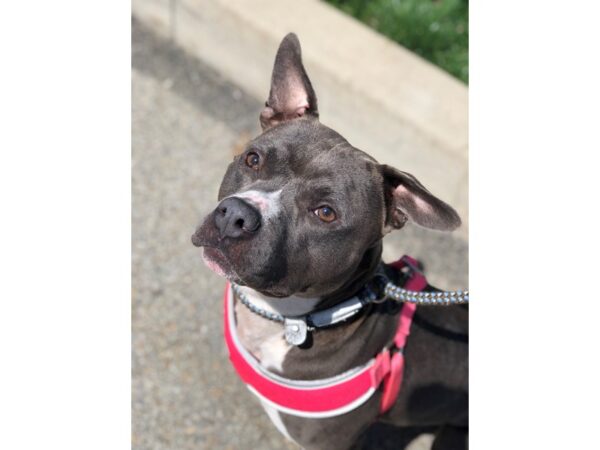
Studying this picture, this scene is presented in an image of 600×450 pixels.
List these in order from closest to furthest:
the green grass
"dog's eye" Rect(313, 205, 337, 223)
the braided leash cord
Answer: the braided leash cord, "dog's eye" Rect(313, 205, 337, 223), the green grass

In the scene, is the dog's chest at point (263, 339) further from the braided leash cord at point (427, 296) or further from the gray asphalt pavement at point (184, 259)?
the gray asphalt pavement at point (184, 259)

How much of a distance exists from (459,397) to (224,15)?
308cm

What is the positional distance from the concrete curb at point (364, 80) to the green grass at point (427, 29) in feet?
1.33

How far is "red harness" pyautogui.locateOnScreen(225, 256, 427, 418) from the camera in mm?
2961

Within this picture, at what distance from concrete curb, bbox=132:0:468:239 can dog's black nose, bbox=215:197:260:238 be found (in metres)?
2.30

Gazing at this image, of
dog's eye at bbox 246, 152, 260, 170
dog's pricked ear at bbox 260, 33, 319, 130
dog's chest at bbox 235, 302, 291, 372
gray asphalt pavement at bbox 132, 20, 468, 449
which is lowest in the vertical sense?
gray asphalt pavement at bbox 132, 20, 468, 449

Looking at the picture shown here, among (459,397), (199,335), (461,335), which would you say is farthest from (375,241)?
(199,335)

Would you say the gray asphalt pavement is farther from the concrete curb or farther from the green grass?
the green grass

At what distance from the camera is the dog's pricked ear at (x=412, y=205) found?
264 centimetres

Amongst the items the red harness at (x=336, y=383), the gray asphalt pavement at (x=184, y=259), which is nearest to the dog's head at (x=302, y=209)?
the red harness at (x=336, y=383)

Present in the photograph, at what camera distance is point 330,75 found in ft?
15.2

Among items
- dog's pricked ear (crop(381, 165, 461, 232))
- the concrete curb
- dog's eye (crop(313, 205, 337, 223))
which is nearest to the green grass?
the concrete curb
